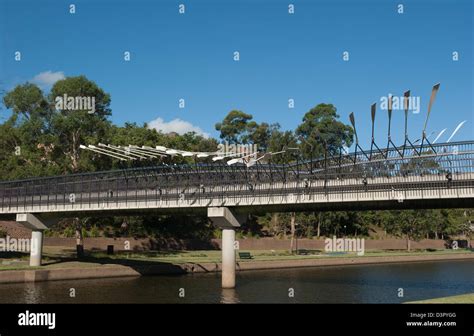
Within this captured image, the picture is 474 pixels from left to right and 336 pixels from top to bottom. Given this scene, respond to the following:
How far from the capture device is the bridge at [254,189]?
149 feet

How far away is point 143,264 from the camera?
6788cm

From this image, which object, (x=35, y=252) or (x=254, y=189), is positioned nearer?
(x=254, y=189)

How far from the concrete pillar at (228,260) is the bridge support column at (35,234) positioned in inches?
916

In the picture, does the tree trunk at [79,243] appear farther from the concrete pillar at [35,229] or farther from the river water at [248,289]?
the river water at [248,289]

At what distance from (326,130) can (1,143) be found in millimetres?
73913

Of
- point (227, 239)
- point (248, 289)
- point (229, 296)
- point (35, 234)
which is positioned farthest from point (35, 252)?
point (229, 296)

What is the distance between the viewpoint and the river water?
149 feet

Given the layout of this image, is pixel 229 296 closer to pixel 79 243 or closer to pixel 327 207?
pixel 327 207

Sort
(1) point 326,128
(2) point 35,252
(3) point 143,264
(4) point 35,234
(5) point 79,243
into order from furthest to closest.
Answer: (1) point 326,128 → (5) point 79,243 → (3) point 143,264 → (4) point 35,234 → (2) point 35,252

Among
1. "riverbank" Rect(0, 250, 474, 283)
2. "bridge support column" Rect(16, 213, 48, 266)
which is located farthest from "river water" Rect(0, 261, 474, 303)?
"bridge support column" Rect(16, 213, 48, 266)

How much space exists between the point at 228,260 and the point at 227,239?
7.23 feet
